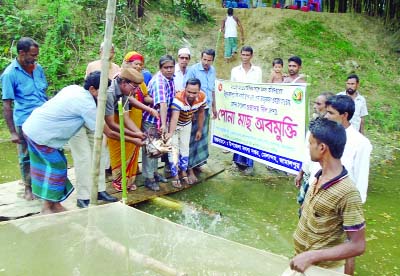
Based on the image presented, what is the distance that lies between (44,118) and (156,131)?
59.4 inches

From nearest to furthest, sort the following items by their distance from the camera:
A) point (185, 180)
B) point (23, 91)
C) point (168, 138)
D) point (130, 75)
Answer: point (130, 75) < point (23, 91) < point (168, 138) < point (185, 180)

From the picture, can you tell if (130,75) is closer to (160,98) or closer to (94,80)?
(94,80)

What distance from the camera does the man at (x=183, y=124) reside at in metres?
5.17

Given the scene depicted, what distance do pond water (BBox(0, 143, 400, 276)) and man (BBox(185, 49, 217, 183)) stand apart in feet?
0.99

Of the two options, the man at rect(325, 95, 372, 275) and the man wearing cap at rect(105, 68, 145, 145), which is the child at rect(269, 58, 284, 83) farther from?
the man at rect(325, 95, 372, 275)

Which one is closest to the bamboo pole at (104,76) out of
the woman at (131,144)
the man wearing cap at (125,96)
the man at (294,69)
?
the man wearing cap at (125,96)

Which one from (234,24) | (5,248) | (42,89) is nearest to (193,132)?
(42,89)

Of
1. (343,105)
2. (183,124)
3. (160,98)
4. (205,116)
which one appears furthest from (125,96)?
(343,105)

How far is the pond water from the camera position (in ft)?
13.8

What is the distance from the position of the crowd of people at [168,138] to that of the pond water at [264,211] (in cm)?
36

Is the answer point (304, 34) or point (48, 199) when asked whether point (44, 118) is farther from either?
point (304, 34)

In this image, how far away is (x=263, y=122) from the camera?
5.71 meters

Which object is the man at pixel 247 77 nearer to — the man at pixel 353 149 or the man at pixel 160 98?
the man at pixel 160 98

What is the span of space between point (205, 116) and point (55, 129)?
241cm
